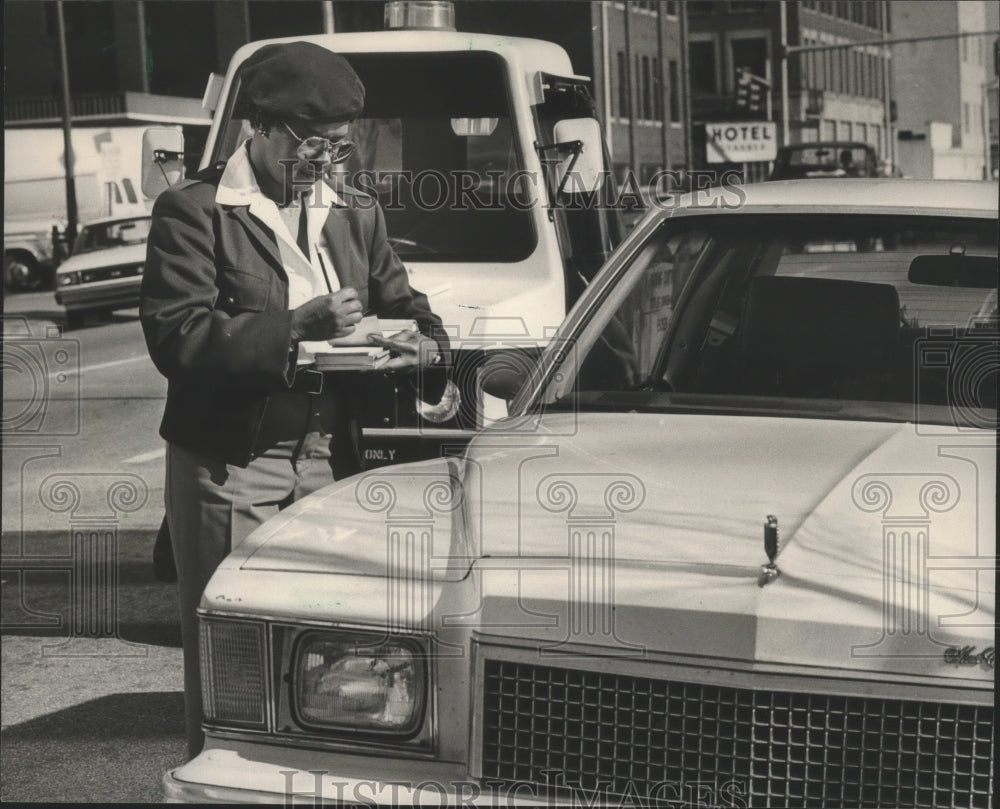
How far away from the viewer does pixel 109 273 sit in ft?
48.0

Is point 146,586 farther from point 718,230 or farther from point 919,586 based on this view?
point 919,586

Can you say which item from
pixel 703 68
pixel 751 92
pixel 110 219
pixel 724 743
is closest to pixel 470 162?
pixel 724 743

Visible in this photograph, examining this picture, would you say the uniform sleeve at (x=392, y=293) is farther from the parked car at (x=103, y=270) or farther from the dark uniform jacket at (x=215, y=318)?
the parked car at (x=103, y=270)

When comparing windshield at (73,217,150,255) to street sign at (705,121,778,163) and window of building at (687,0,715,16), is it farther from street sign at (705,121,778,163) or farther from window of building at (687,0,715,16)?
window of building at (687,0,715,16)

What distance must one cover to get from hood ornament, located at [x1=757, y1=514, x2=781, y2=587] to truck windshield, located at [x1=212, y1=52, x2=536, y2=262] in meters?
4.62

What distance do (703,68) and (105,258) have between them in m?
43.5

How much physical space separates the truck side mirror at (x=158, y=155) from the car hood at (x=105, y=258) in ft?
16.8

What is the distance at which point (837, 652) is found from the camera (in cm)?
237

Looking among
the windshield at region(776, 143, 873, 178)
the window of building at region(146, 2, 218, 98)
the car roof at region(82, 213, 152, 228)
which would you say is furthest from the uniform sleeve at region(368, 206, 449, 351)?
the windshield at region(776, 143, 873, 178)

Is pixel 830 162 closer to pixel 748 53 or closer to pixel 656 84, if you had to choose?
pixel 656 84

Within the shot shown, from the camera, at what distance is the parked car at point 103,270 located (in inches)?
514

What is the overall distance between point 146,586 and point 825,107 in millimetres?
52565

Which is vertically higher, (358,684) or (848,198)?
(848,198)

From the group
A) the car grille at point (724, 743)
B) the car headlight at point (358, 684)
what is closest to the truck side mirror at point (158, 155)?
the car headlight at point (358, 684)
